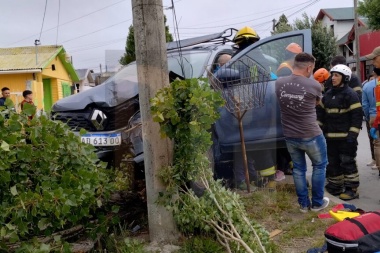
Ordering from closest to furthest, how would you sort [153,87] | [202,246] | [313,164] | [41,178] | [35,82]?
[41,178], [202,246], [153,87], [313,164], [35,82]

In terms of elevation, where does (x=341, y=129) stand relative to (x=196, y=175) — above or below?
above

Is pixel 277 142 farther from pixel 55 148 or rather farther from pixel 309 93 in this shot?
pixel 55 148

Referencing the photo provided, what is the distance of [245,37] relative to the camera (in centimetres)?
611

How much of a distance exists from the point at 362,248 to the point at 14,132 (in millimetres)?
2650

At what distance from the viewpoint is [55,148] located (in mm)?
2961

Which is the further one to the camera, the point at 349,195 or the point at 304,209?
the point at 349,195

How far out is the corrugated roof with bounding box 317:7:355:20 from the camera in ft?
144

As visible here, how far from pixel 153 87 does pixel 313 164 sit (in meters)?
2.27

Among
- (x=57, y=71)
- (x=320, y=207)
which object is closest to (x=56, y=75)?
(x=57, y=71)

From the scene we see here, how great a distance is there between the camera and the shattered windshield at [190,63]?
5.27m

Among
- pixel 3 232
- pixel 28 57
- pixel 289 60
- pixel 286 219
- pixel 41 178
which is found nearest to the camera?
pixel 3 232

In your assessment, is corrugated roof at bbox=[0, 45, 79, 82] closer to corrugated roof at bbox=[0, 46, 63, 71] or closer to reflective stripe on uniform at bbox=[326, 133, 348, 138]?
corrugated roof at bbox=[0, 46, 63, 71]

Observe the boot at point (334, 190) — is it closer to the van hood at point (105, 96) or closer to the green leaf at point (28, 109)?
the van hood at point (105, 96)

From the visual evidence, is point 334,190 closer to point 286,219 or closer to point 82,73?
point 286,219
